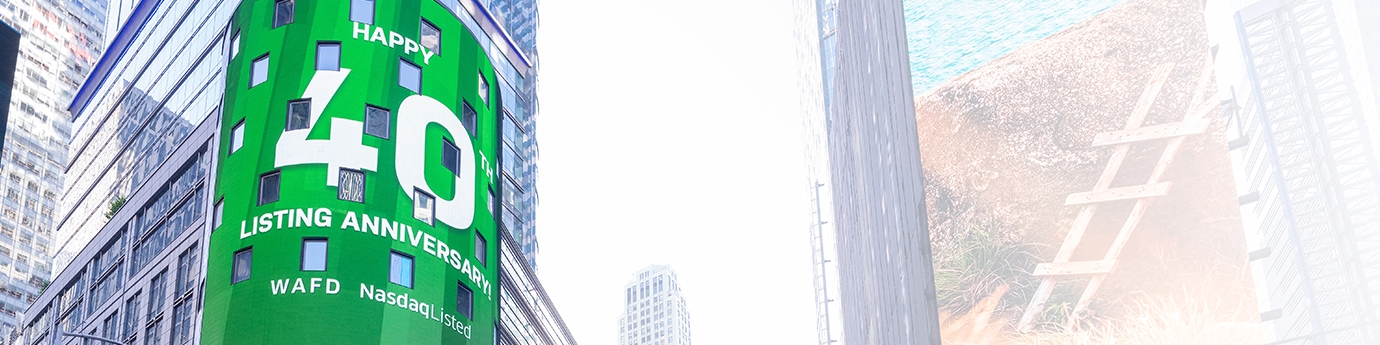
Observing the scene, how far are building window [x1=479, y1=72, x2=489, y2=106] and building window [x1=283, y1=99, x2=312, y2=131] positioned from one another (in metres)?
9.96

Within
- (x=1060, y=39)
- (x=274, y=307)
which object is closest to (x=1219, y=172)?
(x=1060, y=39)

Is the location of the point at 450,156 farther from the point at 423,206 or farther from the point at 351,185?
the point at 351,185

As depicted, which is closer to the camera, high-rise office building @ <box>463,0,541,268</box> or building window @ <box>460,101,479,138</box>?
building window @ <box>460,101,479,138</box>

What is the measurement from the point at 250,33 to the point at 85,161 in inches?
1436

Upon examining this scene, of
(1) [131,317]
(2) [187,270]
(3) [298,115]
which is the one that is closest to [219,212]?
(3) [298,115]

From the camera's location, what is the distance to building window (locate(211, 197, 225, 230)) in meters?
56.6

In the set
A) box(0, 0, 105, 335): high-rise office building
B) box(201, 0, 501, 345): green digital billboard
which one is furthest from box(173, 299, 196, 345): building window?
box(0, 0, 105, 335): high-rise office building

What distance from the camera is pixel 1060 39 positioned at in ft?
143

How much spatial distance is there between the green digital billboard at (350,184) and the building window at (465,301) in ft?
0.23

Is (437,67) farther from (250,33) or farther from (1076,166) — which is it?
(1076,166)

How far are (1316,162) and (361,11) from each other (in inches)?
1706

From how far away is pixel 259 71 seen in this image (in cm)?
5931

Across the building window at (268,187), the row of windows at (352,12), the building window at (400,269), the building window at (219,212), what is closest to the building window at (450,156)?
the row of windows at (352,12)

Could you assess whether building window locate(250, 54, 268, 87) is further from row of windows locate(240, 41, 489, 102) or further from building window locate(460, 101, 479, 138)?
building window locate(460, 101, 479, 138)
